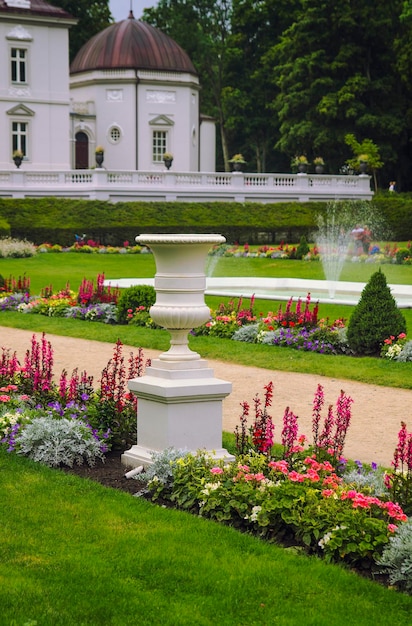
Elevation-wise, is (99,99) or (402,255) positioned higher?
(99,99)

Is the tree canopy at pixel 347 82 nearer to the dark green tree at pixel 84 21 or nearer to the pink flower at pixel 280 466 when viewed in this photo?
the dark green tree at pixel 84 21

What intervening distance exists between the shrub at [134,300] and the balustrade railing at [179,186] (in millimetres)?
22137

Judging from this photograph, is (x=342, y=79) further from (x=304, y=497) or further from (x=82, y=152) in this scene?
(x=304, y=497)

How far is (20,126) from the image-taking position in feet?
152

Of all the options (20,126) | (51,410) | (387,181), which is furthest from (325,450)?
(387,181)

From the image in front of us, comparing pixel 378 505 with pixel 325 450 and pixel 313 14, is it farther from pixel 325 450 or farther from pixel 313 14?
pixel 313 14

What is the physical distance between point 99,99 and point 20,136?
19.1ft

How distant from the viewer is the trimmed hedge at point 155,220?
33.4 metres

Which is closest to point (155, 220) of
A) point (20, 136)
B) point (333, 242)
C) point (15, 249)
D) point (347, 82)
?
point (333, 242)

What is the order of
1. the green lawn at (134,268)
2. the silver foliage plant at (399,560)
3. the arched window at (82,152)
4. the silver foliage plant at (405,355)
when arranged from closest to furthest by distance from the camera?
the silver foliage plant at (399,560) → the silver foliage plant at (405,355) → the green lawn at (134,268) → the arched window at (82,152)

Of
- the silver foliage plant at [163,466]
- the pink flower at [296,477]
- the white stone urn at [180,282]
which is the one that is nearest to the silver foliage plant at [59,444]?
the silver foliage plant at [163,466]

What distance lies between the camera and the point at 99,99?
166 ft

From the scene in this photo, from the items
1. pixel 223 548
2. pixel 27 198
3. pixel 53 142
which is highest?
pixel 53 142

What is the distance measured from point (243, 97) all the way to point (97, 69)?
587 inches
